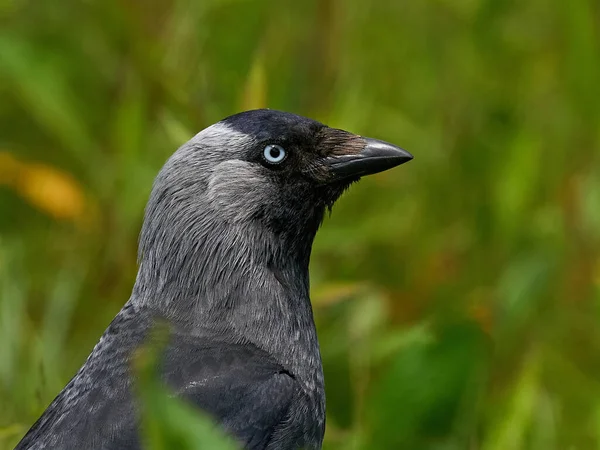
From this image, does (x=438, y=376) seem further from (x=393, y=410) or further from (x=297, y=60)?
(x=297, y=60)

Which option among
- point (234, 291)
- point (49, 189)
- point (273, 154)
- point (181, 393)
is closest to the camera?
point (181, 393)

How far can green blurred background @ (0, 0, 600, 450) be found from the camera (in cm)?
452

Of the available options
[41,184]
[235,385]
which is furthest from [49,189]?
[235,385]

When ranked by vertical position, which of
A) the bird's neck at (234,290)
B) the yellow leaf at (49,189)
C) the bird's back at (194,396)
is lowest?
the bird's back at (194,396)

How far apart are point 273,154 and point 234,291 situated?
46 cm

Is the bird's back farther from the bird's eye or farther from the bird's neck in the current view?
the bird's eye

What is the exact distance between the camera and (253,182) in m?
3.99

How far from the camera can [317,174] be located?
13.4ft

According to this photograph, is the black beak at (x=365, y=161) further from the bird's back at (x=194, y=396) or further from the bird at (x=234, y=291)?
the bird's back at (x=194, y=396)

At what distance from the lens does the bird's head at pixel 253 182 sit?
3936mm

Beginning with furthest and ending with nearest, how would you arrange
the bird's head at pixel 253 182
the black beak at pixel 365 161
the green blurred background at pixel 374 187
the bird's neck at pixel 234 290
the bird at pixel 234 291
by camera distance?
the green blurred background at pixel 374 187 → the black beak at pixel 365 161 → the bird's head at pixel 253 182 → the bird's neck at pixel 234 290 → the bird at pixel 234 291

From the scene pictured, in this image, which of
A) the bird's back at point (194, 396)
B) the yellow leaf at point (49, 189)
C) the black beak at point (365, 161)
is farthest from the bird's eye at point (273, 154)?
the yellow leaf at point (49, 189)

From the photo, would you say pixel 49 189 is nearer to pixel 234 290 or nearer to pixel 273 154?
Answer: pixel 273 154

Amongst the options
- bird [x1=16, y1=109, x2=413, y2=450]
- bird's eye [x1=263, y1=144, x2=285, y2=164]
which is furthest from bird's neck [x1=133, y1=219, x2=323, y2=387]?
bird's eye [x1=263, y1=144, x2=285, y2=164]
